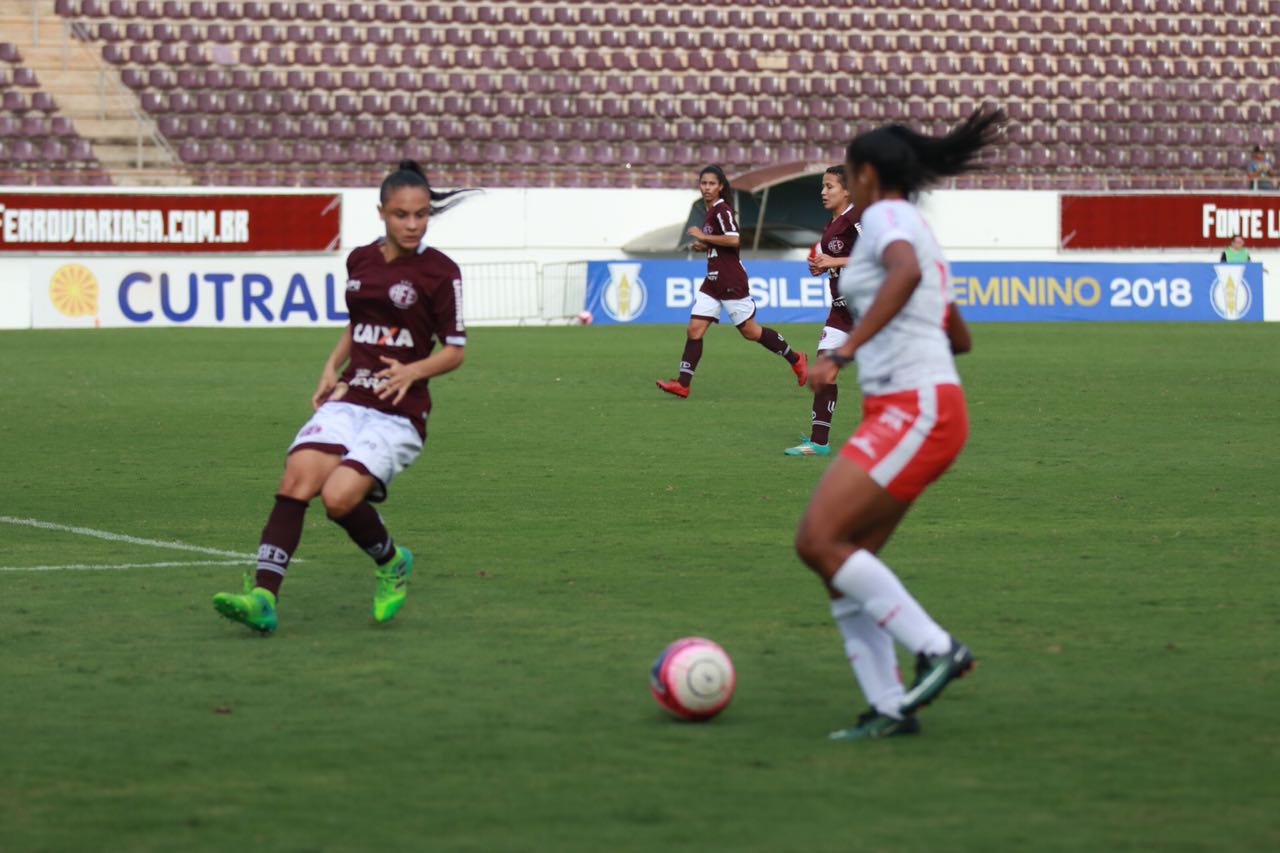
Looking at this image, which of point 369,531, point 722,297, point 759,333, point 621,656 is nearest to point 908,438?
point 621,656

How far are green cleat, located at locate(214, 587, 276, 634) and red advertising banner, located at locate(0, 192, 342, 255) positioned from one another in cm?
2631

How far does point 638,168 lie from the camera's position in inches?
1486

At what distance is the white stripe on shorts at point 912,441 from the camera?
18.8 ft

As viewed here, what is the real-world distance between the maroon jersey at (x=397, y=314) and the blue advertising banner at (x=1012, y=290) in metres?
26.0

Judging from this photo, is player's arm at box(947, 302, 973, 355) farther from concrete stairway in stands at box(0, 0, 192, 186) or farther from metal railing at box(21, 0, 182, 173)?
metal railing at box(21, 0, 182, 173)

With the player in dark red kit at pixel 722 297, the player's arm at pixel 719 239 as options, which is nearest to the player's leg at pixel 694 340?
the player in dark red kit at pixel 722 297

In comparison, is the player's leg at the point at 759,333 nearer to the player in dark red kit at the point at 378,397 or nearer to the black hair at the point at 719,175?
the black hair at the point at 719,175

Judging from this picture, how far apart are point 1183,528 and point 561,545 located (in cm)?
336

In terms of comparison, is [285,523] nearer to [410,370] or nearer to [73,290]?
[410,370]

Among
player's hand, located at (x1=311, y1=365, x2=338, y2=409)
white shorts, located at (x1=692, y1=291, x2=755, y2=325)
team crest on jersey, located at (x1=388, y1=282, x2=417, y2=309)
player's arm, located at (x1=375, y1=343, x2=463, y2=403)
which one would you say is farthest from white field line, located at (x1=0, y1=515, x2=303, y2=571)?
white shorts, located at (x1=692, y1=291, x2=755, y2=325)

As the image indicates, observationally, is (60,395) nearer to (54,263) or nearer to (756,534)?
(756,534)

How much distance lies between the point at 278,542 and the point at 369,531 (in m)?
0.39

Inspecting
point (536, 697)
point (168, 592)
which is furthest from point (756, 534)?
point (536, 697)

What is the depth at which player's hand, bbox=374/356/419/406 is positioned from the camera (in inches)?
298
